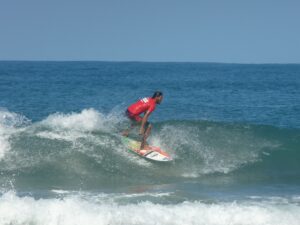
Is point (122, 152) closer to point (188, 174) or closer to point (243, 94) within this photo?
point (188, 174)

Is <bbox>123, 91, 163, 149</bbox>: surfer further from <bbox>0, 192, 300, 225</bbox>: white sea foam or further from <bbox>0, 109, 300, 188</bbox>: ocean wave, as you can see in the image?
<bbox>0, 192, 300, 225</bbox>: white sea foam

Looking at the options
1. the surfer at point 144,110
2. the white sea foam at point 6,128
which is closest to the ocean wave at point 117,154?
the white sea foam at point 6,128

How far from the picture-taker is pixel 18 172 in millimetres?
15031

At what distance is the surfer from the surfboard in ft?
0.66

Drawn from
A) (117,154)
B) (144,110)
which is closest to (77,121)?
(117,154)

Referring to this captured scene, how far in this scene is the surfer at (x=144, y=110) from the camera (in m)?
15.4

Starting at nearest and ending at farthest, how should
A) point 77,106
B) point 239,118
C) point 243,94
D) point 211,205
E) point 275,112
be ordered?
point 211,205
point 239,118
point 275,112
point 77,106
point 243,94

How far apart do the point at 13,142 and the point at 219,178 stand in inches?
253

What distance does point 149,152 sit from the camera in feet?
52.6

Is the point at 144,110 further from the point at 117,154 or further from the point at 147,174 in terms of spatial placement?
the point at 147,174


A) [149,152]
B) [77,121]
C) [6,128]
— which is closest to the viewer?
[149,152]

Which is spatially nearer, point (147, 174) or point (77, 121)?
point (147, 174)

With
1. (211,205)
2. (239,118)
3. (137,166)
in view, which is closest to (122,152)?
(137,166)

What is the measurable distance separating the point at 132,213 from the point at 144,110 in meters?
4.82
